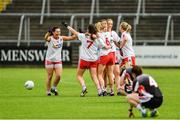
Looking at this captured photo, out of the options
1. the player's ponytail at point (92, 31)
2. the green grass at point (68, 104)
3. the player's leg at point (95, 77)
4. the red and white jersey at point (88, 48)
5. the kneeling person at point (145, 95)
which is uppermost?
the player's ponytail at point (92, 31)

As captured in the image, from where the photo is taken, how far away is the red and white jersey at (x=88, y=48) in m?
26.0

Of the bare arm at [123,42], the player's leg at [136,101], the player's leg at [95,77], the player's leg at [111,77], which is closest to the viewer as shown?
the player's leg at [136,101]

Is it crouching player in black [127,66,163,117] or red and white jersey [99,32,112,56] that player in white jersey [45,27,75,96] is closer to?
red and white jersey [99,32,112,56]

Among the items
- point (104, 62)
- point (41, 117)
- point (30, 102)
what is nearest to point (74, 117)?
point (41, 117)

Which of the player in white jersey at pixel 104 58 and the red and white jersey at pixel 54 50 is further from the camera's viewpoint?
the red and white jersey at pixel 54 50

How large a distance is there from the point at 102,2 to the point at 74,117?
3398 cm

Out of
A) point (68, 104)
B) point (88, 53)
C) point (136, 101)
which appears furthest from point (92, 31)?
point (136, 101)

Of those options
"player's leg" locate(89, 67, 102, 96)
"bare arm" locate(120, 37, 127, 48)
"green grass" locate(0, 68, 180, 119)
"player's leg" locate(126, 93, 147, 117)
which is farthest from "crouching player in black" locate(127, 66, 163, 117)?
"bare arm" locate(120, 37, 127, 48)

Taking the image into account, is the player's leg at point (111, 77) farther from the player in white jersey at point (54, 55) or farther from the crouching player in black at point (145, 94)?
the crouching player in black at point (145, 94)

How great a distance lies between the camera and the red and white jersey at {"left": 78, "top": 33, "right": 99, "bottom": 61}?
26.0 metres

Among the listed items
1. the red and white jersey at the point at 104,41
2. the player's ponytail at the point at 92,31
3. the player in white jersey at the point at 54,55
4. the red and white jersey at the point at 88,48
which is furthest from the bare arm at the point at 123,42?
the player in white jersey at the point at 54,55

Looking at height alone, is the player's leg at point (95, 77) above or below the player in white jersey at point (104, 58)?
below

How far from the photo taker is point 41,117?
1919 cm

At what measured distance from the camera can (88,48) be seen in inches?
1029
